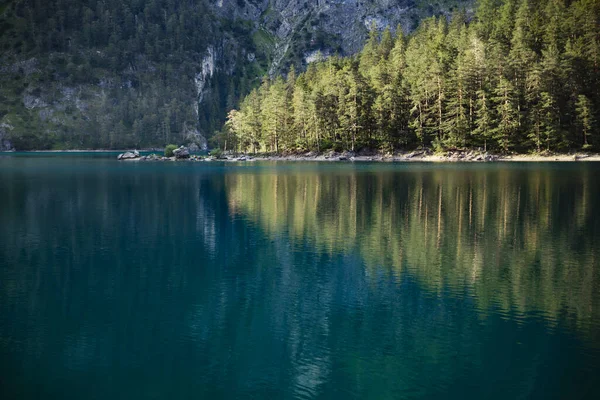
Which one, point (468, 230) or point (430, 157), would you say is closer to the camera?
point (468, 230)

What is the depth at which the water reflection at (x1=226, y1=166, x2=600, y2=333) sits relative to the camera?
20766 mm

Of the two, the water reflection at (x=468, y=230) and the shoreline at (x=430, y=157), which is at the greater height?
the shoreline at (x=430, y=157)

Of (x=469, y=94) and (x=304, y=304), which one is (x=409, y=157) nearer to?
(x=469, y=94)

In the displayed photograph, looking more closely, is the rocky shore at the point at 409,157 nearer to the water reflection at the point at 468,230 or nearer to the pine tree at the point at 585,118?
the pine tree at the point at 585,118

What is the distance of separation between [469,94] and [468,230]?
86.6 metres

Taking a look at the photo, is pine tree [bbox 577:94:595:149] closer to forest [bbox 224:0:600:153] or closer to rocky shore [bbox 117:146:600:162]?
forest [bbox 224:0:600:153]

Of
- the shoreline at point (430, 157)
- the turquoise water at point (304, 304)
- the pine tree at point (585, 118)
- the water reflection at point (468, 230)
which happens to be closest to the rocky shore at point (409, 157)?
the shoreline at point (430, 157)

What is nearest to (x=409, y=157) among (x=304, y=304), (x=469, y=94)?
(x=469, y=94)

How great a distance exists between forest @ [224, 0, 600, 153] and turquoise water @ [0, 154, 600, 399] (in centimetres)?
7021

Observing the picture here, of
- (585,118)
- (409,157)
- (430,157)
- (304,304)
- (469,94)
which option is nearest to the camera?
(304,304)

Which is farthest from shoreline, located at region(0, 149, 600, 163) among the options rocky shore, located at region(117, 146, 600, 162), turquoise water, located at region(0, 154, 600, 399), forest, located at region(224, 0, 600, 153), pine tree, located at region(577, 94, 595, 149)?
turquoise water, located at region(0, 154, 600, 399)

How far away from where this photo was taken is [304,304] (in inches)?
753

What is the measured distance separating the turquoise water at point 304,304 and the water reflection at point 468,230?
164 mm

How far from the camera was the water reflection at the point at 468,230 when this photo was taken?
20766 mm
